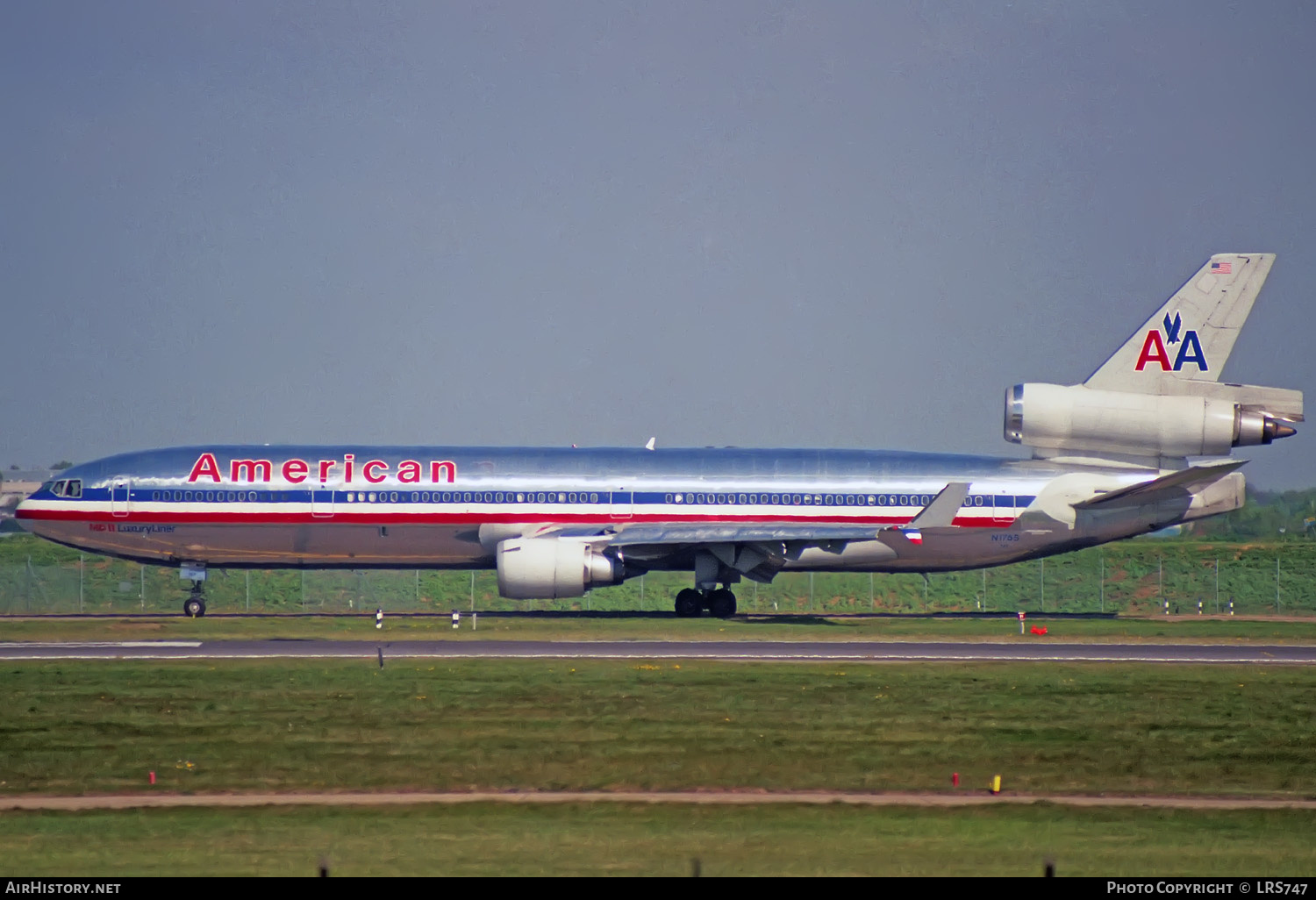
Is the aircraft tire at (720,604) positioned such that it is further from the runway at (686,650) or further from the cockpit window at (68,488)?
the cockpit window at (68,488)

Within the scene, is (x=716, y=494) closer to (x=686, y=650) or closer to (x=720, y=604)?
(x=720, y=604)

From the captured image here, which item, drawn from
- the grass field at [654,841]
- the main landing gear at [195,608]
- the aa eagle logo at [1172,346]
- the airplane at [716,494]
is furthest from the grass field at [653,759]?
the aa eagle logo at [1172,346]

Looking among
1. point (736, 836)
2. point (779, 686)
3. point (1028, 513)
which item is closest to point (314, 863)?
point (736, 836)

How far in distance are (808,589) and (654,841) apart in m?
44.5

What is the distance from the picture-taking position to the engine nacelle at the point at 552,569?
40219mm

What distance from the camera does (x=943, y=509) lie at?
134 feet

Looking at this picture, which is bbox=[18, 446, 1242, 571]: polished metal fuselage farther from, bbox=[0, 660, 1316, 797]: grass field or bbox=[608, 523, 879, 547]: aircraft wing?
bbox=[0, 660, 1316, 797]: grass field

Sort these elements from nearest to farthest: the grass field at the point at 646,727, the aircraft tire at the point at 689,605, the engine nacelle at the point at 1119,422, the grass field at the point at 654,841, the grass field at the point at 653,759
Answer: the grass field at the point at 654,841 → the grass field at the point at 653,759 → the grass field at the point at 646,727 → the engine nacelle at the point at 1119,422 → the aircraft tire at the point at 689,605

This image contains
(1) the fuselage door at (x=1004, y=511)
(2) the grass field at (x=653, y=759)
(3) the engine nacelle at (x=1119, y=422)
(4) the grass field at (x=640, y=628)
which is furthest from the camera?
(1) the fuselage door at (x=1004, y=511)

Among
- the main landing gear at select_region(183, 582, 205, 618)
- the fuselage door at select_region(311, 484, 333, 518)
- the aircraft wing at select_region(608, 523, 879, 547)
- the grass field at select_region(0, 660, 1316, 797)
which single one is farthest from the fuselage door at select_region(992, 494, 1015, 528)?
the main landing gear at select_region(183, 582, 205, 618)

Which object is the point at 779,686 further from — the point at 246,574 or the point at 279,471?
the point at 246,574

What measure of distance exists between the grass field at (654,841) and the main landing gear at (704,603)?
26837 mm

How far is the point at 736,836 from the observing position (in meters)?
14.5

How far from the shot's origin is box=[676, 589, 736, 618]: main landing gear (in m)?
43.2
